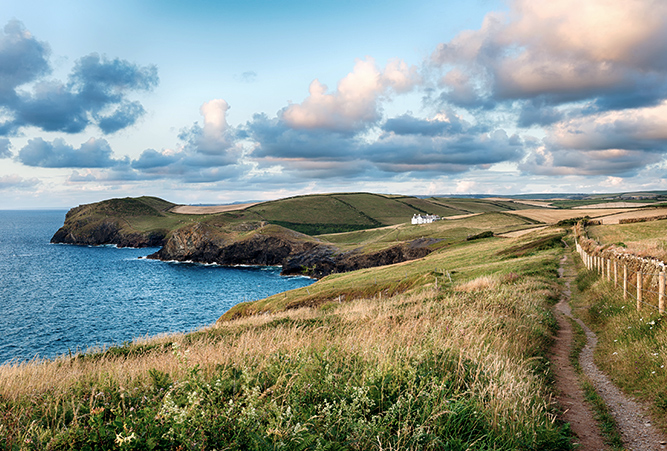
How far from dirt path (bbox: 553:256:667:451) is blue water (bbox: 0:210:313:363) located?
28.9 metres

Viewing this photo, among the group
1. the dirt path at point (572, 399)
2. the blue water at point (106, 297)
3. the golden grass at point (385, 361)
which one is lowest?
the blue water at point (106, 297)

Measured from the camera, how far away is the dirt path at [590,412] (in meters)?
7.04

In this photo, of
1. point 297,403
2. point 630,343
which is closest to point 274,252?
point 630,343

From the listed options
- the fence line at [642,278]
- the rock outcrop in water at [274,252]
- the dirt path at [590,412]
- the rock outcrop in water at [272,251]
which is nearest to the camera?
the dirt path at [590,412]

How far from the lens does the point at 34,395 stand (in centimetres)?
604

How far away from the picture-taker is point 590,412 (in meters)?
8.34

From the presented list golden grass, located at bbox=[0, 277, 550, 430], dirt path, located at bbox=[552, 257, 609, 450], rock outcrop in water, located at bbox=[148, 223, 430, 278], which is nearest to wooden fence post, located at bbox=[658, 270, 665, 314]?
dirt path, located at bbox=[552, 257, 609, 450]

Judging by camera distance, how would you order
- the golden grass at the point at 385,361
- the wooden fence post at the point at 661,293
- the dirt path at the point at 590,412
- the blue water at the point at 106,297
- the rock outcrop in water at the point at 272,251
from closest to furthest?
the golden grass at the point at 385,361 → the dirt path at the point at 590,412 → the wooden fence post at the point at 661,293 → the blue water at the point at 106,297 → the rock outcrop in water at the point at 272,251

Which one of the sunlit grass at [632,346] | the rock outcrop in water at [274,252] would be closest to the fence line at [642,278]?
the sunlit grass at [632,346]

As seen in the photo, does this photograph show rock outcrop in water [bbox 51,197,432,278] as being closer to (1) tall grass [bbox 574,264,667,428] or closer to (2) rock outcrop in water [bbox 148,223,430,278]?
(2) rock outcrop in water [bbox 148,223,430,278]

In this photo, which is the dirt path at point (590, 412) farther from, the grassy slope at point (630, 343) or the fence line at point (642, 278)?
the fence line at point (642, 278)

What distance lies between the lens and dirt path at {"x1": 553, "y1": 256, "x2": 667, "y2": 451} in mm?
7039

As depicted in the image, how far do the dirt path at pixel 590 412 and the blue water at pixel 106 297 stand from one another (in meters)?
28.9

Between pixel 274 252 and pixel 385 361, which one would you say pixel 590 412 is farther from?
pixel 274 252
